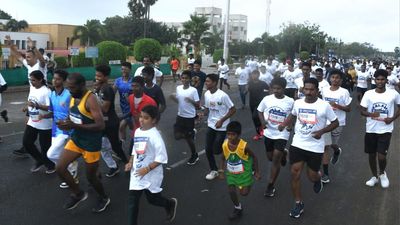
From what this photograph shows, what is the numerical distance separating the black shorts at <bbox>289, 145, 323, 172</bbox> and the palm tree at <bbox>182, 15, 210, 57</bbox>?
54678mm

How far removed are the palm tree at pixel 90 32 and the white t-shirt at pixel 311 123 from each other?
61.8 m

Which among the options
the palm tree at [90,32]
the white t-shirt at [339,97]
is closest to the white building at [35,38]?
the palm tree at [90,32]

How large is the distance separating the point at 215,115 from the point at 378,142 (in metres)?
2.43

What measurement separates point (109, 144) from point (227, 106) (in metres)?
1.87

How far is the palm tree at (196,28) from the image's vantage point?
60.4 metres

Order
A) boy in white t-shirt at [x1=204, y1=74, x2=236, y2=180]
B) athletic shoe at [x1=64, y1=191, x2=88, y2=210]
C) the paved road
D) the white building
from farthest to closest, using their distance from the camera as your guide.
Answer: the white building, boy in white t-shirt at [x1=204, y1=74, x2=236, y2=180], athletic shoe at [x1=64, y1=191, x2=88, y2=210], the paved road

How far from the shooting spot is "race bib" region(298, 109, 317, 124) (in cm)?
564

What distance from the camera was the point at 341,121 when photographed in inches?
301

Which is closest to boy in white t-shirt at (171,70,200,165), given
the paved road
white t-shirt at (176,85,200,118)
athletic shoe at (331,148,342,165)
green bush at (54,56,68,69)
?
white t-shirt at (176,85,200,118)

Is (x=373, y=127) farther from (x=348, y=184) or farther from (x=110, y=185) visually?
(x=110, y=185)

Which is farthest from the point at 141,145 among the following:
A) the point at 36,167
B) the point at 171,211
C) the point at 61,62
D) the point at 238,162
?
the point at 61,62

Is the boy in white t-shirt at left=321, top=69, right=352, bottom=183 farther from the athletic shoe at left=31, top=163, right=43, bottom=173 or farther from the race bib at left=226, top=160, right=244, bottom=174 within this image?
the athletic shoe at left=31, top=163, right=43, bottom=173

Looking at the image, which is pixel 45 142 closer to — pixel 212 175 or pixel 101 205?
pixel 101 205

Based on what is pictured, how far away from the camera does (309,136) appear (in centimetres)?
564
